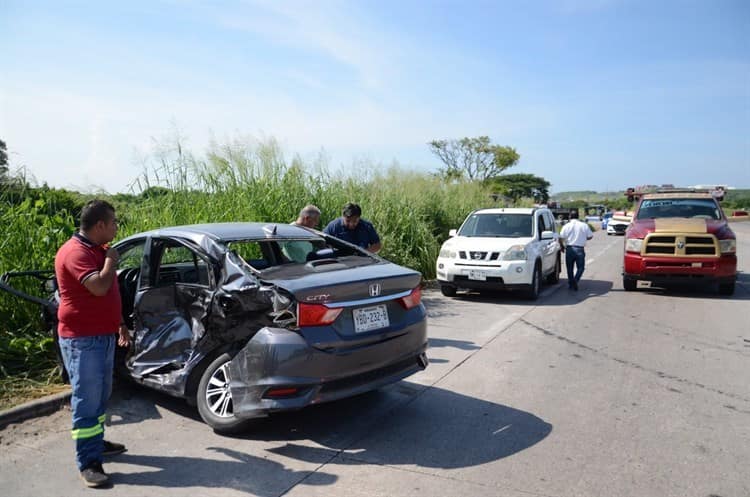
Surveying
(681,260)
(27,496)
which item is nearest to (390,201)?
(681,260)

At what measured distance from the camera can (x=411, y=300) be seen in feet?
15.3

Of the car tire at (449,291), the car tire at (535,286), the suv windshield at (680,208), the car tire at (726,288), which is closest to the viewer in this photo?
the car tire at (535,286)

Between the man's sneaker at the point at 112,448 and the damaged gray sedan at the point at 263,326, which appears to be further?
the man's sneaker at the point at 112,448

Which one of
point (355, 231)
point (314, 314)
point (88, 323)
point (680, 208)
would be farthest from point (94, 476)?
point (680, 208)

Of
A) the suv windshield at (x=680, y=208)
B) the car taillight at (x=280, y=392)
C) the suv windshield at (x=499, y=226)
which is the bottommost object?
the car taillight at (x=280, y=392)

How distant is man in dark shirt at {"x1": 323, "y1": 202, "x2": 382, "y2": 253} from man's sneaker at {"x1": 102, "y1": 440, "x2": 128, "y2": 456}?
4.00m

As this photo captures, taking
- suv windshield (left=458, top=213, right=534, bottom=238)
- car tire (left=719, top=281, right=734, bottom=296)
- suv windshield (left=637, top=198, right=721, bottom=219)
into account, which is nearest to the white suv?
suv windshield (left=458, top=213, right=534, bottom=238)

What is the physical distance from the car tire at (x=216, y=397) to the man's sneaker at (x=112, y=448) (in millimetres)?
602

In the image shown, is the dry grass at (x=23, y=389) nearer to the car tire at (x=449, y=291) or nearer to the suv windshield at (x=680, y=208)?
the car tire at (x=449, y=291)

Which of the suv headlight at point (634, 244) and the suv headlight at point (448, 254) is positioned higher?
the suv headlight at point (634, 244)

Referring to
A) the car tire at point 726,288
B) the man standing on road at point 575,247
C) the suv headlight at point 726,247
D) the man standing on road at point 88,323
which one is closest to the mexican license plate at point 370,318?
the man standing on road at point 88,323

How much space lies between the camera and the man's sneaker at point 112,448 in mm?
3992

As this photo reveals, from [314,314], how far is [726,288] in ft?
34.1

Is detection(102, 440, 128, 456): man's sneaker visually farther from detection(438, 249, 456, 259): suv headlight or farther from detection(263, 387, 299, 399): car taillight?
detection(438, 249, 456, 259): suv headlight
